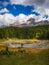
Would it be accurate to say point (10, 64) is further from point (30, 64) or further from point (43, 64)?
point (43, 64)

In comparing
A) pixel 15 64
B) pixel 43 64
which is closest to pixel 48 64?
pixel 43 64

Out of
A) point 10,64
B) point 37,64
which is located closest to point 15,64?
point 10,64

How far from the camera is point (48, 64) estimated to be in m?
42.8

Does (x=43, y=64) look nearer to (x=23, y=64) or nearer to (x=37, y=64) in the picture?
(x=37, y=64)

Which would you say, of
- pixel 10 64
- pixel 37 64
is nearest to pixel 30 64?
pixel 37 64

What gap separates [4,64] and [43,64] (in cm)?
879

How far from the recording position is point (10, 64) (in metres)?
43.5

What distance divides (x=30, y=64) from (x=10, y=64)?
4542 mm

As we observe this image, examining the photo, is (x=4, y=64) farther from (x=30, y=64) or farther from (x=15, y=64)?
(x=30, y=64)

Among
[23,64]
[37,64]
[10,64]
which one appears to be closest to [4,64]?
[10,64]

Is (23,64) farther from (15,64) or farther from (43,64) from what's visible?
(43,64)

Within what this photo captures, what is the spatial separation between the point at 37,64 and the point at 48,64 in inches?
96.7

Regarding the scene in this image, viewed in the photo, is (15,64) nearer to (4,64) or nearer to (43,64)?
(4,64)

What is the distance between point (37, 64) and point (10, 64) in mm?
6115
